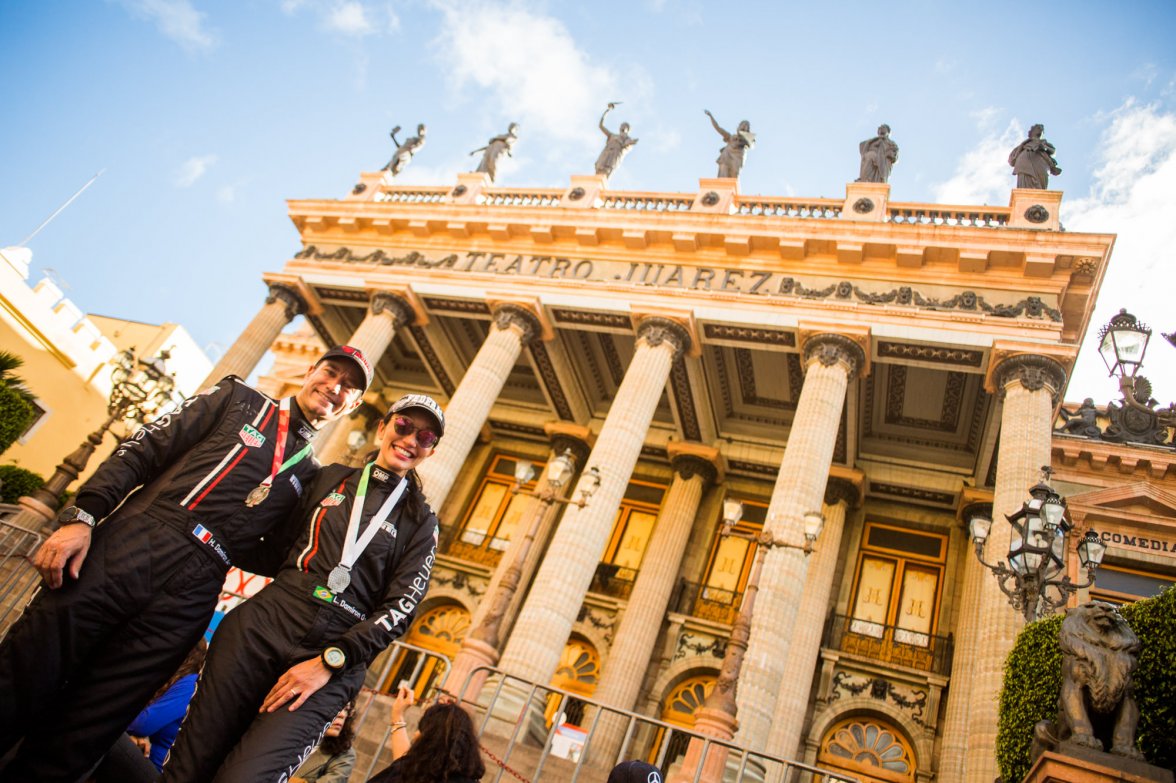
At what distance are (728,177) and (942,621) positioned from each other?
9.74 meters

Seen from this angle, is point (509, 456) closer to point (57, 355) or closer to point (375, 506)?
point (57, 355)

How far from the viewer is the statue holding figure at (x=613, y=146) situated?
1697 cm

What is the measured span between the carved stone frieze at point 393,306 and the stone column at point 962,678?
39.1ft

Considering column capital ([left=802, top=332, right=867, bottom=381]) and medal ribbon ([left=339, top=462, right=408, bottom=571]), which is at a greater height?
column capital ([left=802, top=332, right=867, bottom=381])

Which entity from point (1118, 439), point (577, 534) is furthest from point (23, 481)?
point (1118, 439)

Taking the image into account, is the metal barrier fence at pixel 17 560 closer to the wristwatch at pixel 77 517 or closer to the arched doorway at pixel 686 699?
the wristwatch at pixel 77 517

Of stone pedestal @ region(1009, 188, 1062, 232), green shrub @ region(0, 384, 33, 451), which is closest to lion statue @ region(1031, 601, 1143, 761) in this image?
stone pedestal @ region(1009, 188, 1062, 232)

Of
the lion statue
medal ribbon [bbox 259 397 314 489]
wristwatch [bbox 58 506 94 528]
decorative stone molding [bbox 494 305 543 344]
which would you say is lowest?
wristwatch [bbox 58 506 94 528]

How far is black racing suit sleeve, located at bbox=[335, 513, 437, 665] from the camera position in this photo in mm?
2361

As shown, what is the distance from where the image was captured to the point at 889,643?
14133 millimetres

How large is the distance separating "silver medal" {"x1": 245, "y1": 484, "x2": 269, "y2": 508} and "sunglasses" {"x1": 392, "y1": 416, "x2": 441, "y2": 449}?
0.51 m

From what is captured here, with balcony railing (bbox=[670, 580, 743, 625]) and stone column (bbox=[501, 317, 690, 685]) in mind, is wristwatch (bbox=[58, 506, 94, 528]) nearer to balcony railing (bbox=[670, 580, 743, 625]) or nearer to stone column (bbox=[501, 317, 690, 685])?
stone column (bbox=[501, 317, 690, 685])

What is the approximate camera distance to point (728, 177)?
15555mm

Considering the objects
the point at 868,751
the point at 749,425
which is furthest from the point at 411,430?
the point at 749,425
